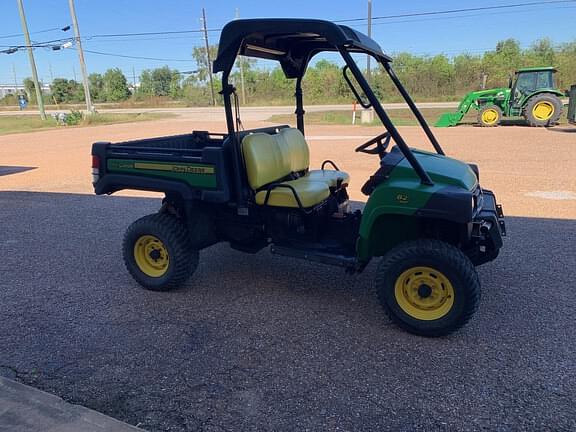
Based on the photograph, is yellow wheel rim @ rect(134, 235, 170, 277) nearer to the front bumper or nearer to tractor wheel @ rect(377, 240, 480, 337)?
tractor wheel @ rect(377, 240, 480, 337)

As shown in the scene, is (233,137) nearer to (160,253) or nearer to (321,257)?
(321,257)

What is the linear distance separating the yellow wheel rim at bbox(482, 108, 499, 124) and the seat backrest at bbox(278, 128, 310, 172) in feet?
43.8

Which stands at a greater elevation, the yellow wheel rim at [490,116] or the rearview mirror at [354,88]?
the rearview mirror at [354,88]

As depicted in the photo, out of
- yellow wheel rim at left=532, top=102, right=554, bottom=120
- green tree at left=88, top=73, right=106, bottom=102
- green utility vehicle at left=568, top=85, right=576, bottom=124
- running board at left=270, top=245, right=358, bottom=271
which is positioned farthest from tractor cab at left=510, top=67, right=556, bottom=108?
green tree at left=88, top=73, right=106, bottom=102

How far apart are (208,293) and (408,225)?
1683 millimetres

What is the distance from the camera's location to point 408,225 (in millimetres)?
3195

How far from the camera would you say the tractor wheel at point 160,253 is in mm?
3678

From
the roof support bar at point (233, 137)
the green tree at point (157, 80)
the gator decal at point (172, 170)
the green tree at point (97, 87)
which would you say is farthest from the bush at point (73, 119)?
the green tree at point (157, 80)

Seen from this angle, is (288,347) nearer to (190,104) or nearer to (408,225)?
(408,225)

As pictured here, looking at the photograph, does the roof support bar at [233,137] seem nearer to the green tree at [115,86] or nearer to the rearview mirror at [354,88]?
the rearview mirror at [354,88]

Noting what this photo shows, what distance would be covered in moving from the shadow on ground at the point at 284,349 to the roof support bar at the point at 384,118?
1060mm

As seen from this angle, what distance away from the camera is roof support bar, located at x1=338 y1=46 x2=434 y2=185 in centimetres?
293

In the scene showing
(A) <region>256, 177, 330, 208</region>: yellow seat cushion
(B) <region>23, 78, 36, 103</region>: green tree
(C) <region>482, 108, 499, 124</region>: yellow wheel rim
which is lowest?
(C) <region>482, 108, 499, 124</region>: yellow wheel rim

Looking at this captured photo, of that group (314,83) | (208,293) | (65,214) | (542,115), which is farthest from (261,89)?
(208,293)
